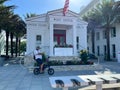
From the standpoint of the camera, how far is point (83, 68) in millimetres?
16719

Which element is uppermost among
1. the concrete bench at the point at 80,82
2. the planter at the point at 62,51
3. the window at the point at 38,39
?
the window at the point at 38,39

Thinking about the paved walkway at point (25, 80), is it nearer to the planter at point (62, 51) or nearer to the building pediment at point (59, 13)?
the planter at point (62, 51)

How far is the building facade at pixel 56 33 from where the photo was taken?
69.6ft

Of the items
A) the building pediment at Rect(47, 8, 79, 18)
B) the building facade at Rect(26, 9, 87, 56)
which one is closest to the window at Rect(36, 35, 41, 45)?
the building facade at Rect(26, 9, 87, 56)

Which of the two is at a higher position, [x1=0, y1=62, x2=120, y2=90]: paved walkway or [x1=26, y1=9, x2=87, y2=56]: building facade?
[x1=26, y1=9, x2=87, y2=56]: building facade

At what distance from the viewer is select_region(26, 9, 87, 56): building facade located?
2120cm

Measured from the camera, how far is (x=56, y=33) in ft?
78.6

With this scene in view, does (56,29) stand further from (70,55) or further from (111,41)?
(111,41)

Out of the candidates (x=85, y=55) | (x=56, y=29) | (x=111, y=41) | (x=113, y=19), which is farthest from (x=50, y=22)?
(x=111, y=41)

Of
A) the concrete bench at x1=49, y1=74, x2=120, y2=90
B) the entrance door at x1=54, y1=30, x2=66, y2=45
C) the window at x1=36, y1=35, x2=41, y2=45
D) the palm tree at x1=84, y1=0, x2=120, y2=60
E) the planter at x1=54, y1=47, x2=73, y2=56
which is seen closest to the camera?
the concrete bench at x1=49, y1=74, x2=120, y2=90

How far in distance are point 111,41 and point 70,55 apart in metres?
11.2

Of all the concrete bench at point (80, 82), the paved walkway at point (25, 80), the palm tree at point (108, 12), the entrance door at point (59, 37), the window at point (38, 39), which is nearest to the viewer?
the concrete bench at point (80, 82)

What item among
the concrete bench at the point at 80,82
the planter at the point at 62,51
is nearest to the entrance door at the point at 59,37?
the planter at the point at 62,51

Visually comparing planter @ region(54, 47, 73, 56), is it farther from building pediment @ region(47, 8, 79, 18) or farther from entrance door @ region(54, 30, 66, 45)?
building pediment @ region(47, 8, 79, 18)
